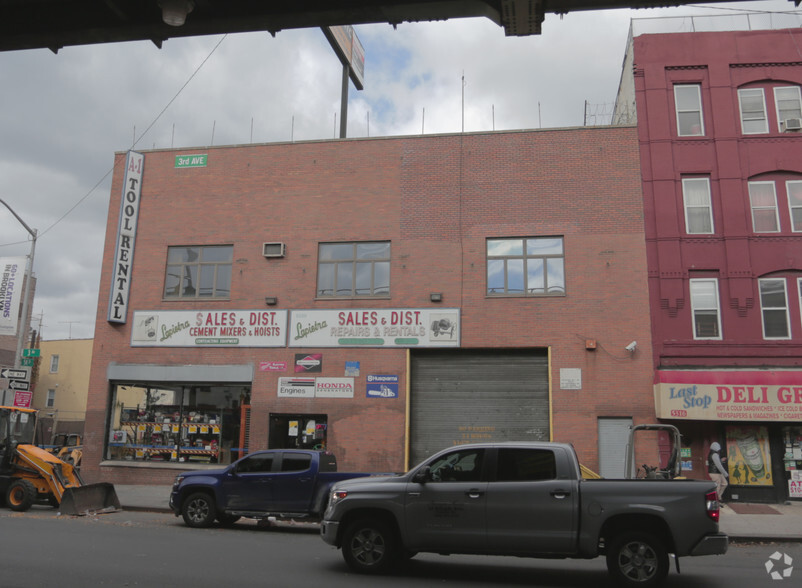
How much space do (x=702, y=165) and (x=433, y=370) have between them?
10.2 m

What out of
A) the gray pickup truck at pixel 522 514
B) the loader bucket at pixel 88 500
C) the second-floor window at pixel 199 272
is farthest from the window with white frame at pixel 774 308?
the loader bucket at pixel 88 500

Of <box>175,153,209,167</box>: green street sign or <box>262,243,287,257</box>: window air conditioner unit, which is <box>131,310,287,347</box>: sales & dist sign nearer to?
<box>262,243,287,257</box>: window air conditioner unit

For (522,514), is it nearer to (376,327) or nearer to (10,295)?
(376,327)

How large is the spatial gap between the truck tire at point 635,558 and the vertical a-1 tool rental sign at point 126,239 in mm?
18537

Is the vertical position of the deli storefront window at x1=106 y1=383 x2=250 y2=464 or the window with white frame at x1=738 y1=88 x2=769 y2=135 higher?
the window with white frame at x1=738 y1=88 x2=769 y2=135

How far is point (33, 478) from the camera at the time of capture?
1652 cm

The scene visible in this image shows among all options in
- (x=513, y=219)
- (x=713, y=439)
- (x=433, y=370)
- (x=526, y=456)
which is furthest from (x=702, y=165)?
(x=526, y=456)

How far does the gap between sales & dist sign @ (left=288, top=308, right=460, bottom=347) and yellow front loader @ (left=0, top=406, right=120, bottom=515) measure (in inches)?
282

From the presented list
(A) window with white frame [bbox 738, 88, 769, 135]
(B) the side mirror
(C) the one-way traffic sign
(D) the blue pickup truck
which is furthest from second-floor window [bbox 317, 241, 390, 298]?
(B) the side mirror

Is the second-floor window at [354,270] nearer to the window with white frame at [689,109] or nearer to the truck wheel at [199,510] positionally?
the truck wheel at [199,510]

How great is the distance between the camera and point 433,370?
20.8 m

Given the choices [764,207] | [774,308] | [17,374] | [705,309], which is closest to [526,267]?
[705,309]

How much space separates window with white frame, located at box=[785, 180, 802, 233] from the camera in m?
19.9

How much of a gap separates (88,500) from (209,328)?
7.31 meters
